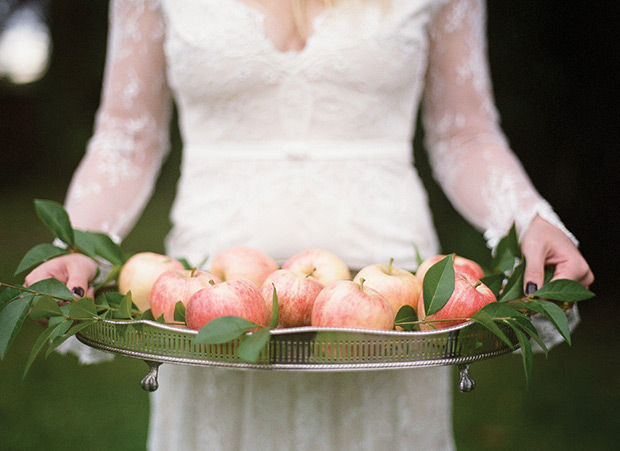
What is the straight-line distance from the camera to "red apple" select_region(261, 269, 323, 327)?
1021 mm

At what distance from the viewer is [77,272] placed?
3.58 ft

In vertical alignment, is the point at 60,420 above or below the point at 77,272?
below

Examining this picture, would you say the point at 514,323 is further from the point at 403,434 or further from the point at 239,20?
the point at 239,20

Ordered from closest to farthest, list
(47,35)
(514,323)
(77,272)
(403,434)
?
1. (514,323)
2. (77,272)
3. (403,434)
4. (47,35)

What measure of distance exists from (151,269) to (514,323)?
1.88 feet

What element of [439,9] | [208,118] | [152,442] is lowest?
[152,442]

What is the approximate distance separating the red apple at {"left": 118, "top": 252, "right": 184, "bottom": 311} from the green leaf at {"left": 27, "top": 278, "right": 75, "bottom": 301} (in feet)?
0.53

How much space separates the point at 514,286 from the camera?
3.52ft

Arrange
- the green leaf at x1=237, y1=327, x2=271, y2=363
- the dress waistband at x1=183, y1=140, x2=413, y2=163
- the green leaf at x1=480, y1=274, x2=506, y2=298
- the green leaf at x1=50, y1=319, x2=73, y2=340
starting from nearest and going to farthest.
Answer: the green leaf at x1=237, y1=327, x2=271, y2=363
the green leaf at x1=50, y1=319, x2=73, y2=340
the green leaf at x1=480, y1=274, x2=506, y2=298
the dress waistband at x1=183, y1=140, x2=413, y2=163

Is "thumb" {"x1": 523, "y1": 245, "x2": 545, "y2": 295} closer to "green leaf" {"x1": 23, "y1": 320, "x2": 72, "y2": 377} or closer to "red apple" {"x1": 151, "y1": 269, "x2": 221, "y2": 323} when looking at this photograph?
"red apple" {"x1": 151, "y1": 269, "x2": 221, "y2": 323}

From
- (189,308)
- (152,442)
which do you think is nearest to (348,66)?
(189,308)

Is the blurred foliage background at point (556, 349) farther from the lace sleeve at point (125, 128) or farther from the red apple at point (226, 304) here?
the red apple at point (226, 304)

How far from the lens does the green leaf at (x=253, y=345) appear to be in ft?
2.63

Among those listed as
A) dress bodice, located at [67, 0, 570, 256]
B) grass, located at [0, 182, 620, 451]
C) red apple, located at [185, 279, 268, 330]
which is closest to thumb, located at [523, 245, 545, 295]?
dress bodice, located at [67, 0, 570, 256]
